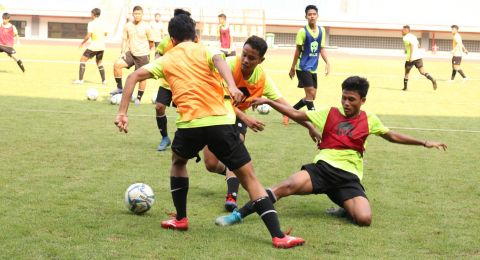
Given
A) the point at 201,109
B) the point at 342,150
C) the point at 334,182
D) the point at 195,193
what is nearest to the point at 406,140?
the point at 342,150

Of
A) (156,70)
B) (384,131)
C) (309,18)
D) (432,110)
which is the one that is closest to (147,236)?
(156,70)

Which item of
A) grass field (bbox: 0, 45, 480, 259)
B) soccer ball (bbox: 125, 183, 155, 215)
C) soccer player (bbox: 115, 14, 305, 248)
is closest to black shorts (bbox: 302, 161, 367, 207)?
grass field (bbox: 0, 45, 480, 259)

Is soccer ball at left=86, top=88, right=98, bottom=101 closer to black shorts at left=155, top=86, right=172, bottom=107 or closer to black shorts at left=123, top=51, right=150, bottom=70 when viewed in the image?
black shorts at left=123, top=51, right=150, bottom=70

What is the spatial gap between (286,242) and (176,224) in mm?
1049

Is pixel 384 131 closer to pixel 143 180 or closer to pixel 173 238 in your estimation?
pixel 173 238

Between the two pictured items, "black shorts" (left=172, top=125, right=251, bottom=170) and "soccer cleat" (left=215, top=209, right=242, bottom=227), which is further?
"soccer cleat" (left=215, top=209, right=242, bottom=227)

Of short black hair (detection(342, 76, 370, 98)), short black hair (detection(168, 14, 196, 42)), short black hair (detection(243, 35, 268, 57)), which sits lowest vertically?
short black hair (detection(342, 76, 370, 98))

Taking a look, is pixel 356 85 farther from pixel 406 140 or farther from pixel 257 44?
pixel 257 44

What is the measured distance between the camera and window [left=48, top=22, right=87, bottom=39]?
64.3m

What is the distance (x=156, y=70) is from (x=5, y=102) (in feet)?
35.9

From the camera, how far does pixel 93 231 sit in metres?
6.62

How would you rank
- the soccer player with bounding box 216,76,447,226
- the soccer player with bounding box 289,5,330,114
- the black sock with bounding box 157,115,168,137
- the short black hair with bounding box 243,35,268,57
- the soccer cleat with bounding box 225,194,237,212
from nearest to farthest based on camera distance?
the short black hair with bounding box 243,35,268,57 → the soccer player with bounding box 216,76,447,226 → the soccer cleat with bounding box 225,194,237,212 → the black sock with bounding box 157,115,168,137 → the soccer player with bounding box 289,5,330,114

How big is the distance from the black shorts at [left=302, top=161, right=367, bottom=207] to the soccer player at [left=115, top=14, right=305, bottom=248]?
1.16m

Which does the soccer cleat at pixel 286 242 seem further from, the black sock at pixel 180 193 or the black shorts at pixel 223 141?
the black sock at pixel 180 193
